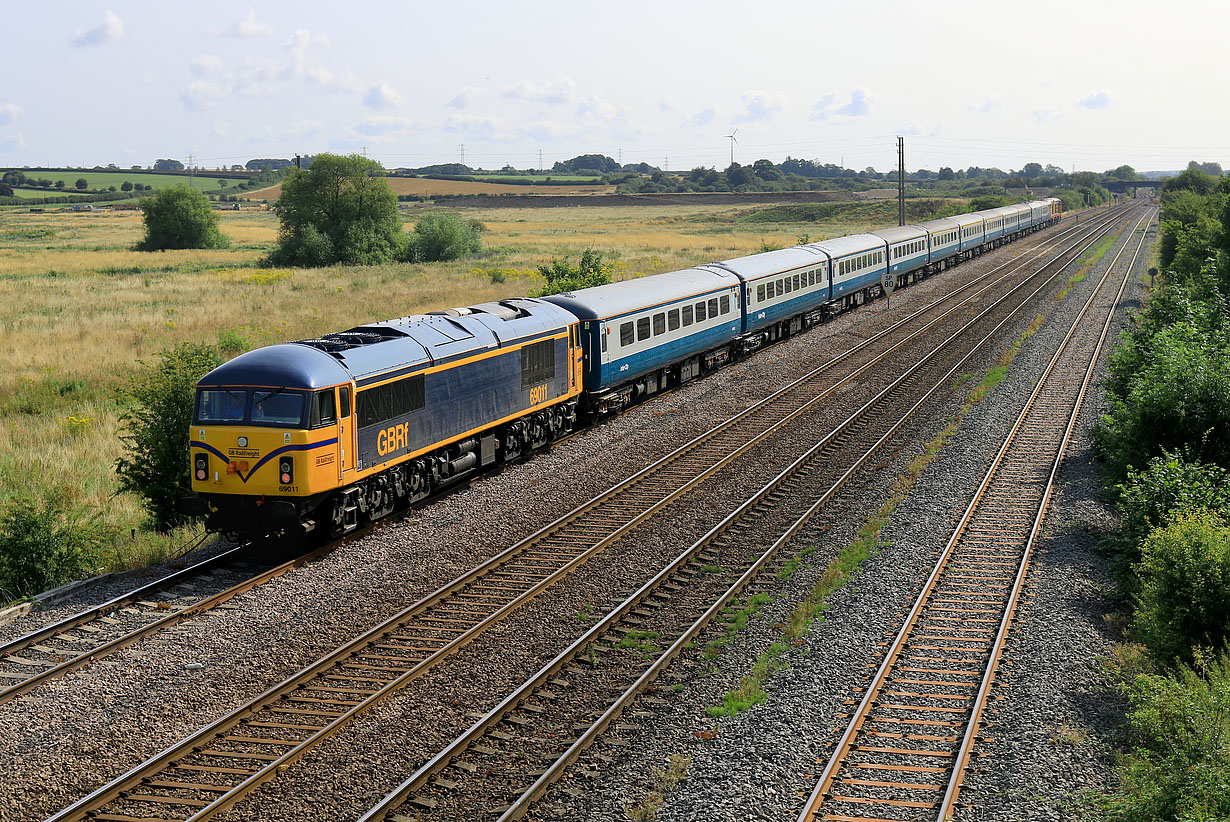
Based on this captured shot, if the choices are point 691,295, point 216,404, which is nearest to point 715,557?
point 216,404

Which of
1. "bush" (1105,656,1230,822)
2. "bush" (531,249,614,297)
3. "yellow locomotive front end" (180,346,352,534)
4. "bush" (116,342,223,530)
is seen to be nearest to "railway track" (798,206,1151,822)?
"bush" (1105,656,1230,822)

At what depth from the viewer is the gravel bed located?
1061cm

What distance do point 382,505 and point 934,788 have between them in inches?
464

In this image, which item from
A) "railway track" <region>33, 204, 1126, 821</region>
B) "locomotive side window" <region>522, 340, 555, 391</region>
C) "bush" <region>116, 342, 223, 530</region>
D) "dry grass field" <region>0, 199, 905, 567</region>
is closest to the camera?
"railway track" <region>33, 204, 1126, 821</region>

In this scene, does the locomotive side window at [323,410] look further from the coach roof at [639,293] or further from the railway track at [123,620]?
the coach roof at [639,293]

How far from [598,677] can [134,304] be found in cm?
4659

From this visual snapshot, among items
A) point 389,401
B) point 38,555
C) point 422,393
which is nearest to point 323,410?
point 389,401

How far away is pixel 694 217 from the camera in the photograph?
170875 millimetres

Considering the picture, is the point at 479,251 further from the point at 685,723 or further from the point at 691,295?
the point at 685,723

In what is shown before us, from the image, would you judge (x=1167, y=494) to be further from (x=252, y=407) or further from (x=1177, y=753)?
(x=252, y=407)

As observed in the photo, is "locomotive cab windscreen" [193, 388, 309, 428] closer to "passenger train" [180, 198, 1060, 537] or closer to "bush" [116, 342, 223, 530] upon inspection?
"passenger train" [180, 198, 1060, 537]

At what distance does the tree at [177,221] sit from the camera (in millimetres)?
97188

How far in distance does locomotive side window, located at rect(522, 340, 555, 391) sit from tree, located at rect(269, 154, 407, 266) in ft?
188

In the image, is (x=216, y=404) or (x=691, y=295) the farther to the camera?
(x=691, y=295)
